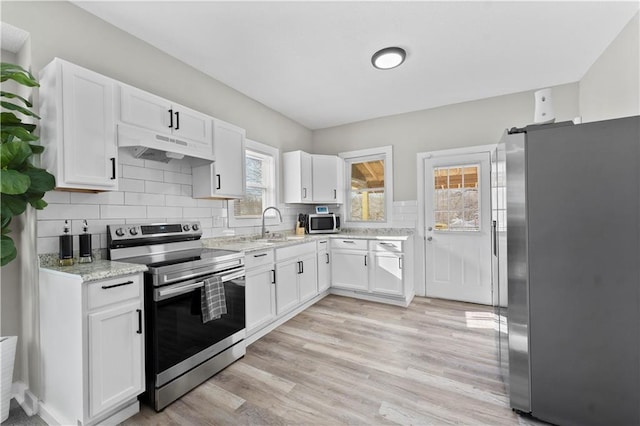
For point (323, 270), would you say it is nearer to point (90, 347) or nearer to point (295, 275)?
point (295, 275)

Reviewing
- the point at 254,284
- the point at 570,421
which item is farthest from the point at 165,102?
the point at 570,421

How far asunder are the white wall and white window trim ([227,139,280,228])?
3710 mm

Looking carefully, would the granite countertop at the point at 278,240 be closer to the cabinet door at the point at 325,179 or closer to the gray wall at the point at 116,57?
the cabinet door at the point at 325,179

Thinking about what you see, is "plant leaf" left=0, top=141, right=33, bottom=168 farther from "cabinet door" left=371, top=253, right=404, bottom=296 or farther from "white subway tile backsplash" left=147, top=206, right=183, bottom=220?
"cabinet door" left=371, top=253, right=404, bottom=296

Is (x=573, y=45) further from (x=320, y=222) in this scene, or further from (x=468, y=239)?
(x=320, y=222)

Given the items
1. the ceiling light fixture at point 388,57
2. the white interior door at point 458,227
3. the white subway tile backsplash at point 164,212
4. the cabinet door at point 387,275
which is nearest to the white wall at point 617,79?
the white interior door at point 458,227

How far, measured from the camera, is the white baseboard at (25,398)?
178 cm

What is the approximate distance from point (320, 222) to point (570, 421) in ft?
11.0

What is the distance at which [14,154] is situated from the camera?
4.99ft

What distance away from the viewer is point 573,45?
260 cm

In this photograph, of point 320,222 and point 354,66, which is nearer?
point 354,66

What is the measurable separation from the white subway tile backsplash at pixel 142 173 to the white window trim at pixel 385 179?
300 centimetres

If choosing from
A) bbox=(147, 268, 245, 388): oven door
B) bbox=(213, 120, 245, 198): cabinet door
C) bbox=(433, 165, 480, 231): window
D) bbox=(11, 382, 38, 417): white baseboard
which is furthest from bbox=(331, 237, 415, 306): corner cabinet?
bbox=(11, 382, 38, 417): white baseboard

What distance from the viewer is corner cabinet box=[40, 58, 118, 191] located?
1717mm
